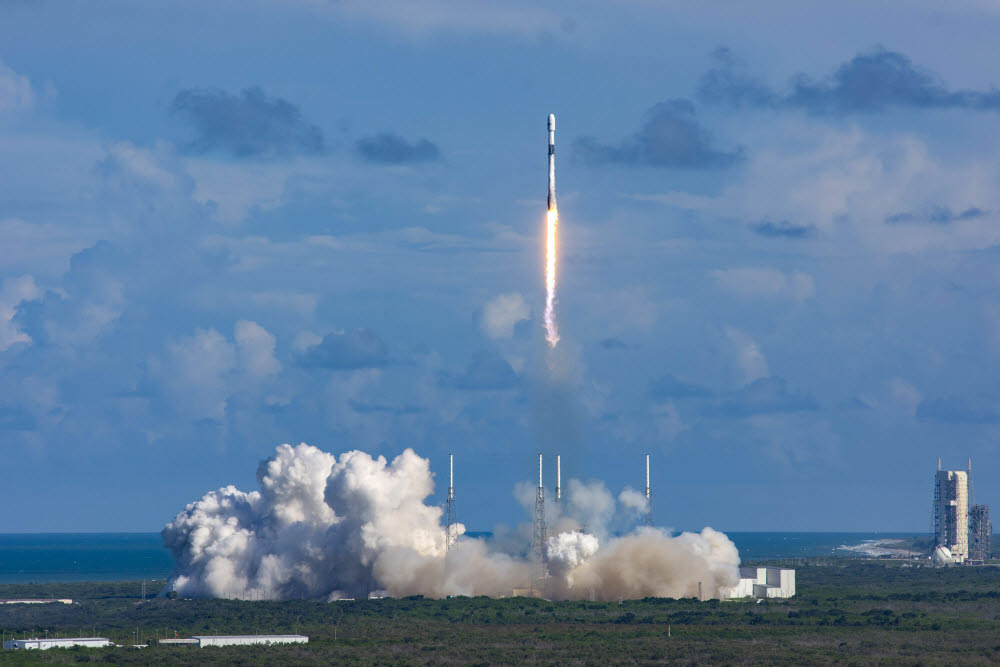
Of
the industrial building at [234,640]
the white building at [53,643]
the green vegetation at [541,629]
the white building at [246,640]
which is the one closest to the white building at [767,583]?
the green vegetation at [541,629]

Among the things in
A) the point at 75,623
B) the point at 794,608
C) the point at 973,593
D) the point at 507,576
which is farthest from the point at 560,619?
the point at 973,593

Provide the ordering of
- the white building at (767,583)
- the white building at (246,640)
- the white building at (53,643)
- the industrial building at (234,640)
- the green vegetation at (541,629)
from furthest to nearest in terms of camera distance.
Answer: the white building at (767,583) < the white building at (246,640) < the industrial building at (234,640) < the white building at (53,643) < the green vegetation at (541,629)

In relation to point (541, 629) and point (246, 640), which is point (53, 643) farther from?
point (541, 629)

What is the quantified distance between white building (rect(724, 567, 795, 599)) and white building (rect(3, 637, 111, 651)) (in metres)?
60.1

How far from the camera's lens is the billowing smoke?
123 metres

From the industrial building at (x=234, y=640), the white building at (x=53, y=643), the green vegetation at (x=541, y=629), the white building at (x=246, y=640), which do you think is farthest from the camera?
the white building at (x=246, y=640)

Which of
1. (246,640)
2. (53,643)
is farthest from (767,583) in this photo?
(53,643)

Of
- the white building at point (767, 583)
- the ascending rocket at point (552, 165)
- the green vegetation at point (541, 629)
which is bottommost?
the green vegetation at point (541, 629)

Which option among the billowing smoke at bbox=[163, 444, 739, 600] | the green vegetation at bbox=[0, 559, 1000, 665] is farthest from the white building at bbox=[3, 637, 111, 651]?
the billowing smoke at bbox=[163, 444, 739, 600]

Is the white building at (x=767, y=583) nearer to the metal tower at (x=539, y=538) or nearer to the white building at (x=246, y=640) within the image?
the metal tower at (x=539, y=538)

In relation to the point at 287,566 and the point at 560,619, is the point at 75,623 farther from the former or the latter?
the point at 560,619

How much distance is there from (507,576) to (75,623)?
118 ft

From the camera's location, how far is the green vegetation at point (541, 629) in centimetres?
9269

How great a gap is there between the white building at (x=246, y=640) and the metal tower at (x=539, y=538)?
78.0 feet
